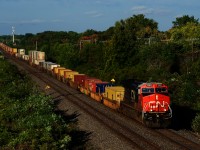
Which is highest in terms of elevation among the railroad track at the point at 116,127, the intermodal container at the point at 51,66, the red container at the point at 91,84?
the intermodal container at the point at 51,66

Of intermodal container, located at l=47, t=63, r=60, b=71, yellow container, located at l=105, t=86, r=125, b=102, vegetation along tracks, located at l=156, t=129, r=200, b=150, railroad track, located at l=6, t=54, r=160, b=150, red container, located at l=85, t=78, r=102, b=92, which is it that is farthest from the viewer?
intermodal container, located at l=47, t=63, r=60, b=71

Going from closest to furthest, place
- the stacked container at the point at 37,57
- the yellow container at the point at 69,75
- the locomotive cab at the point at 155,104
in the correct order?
the locomotive cab at the point at 155,104, the yellow container at the point at 69,75, the stacked container at the point at 37,57

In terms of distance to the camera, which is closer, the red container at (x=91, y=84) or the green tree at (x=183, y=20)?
the red container at (x=91, y=84)

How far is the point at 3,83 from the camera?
5491 cm

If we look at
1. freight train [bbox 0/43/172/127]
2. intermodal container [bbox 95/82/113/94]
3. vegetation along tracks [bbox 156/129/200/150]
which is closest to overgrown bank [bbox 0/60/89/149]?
freight train [bbox 0/43/172/127]

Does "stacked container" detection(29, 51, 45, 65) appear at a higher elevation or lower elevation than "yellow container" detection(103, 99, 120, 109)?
higher

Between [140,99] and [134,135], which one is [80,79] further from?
[134,135]

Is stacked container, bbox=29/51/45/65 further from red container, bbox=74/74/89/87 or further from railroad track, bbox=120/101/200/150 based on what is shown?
railroad track, bbox=120/101/200/150

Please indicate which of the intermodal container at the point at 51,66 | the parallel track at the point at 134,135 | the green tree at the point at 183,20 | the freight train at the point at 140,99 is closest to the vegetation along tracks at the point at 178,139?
the parallel track at the point at 134,135

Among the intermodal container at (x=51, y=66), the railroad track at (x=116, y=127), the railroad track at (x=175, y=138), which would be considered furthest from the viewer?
the intermodal container at (x=51, y=66)

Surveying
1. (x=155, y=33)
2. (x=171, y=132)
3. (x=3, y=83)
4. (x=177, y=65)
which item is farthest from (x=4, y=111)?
(x=155, y=33)

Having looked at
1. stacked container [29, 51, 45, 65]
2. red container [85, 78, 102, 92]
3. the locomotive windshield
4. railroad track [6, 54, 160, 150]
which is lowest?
railroad track [6, 54, 160, 150]

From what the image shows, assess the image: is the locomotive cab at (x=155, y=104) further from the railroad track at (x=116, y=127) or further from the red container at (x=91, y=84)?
the red container at (x=91, y=84)

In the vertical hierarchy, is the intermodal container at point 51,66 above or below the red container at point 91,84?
above
